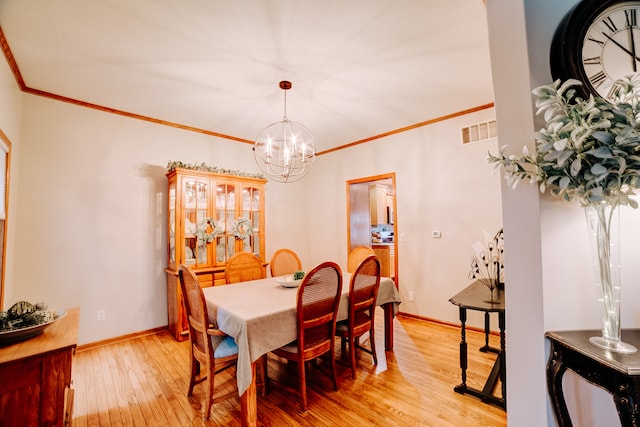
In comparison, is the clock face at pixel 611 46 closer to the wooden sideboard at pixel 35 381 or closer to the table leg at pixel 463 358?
the table leg at pixel 463 358

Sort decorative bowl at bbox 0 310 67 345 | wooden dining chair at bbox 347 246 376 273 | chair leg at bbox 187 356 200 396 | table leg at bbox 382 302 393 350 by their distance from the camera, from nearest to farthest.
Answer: decorative bowl at bbox 0 310 67 345
chair leg at bbox 187 356 200 396
table leg at bbox 382 302 393 350
wooden dining chair at bbox 347 246 376 273

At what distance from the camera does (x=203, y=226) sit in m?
3.41

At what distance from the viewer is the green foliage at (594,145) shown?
0.88 m

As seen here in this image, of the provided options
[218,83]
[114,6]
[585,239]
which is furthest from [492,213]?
[114,6]

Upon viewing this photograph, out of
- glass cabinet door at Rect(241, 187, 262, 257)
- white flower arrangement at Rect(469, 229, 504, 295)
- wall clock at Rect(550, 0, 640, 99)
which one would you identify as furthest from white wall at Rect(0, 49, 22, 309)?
white flower arrangement at Rect(469, 229, 504, 295)

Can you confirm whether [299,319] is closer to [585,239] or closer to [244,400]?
[244,400]

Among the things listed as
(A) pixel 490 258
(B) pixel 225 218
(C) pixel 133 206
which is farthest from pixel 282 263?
(A) pixel 490 258

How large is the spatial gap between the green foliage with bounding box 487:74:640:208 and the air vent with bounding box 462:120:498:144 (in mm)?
2520

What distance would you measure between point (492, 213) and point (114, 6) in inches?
151

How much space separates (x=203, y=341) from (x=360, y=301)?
4.17ft

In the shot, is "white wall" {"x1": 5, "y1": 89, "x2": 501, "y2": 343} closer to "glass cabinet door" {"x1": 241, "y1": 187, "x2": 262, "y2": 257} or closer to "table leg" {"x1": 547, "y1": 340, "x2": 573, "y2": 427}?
"glass cabinet door" {"x1": 241, "y1": 187, "x2": 262, "y2": 257}

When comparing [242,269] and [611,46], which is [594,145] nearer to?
[611,46]

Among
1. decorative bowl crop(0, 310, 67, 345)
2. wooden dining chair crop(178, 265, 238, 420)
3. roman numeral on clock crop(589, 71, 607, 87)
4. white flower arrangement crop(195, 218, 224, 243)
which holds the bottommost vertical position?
wooden dining chair crop(178, 265, 238, 420)

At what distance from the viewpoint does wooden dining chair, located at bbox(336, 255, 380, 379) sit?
7.49 feet
